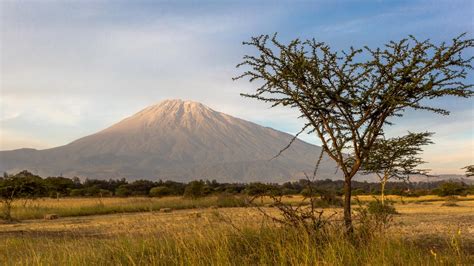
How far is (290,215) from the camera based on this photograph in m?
8.16

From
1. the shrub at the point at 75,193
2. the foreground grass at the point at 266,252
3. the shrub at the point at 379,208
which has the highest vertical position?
the shrub at the point at 75,193

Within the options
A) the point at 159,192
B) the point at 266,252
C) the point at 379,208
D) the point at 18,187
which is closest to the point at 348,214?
the point at 266,252

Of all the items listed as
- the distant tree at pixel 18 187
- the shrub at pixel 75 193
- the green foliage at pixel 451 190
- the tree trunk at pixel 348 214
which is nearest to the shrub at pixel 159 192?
the shrub at pixel 75 193

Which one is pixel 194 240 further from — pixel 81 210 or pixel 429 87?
pixel 81 210

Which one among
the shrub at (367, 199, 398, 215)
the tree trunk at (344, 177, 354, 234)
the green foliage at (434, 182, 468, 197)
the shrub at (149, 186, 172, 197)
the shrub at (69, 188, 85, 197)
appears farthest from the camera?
the green foliage at (434, 182, 468, 197)

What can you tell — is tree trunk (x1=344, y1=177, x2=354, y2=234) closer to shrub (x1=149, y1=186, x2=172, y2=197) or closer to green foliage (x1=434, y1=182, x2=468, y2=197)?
shrub (x1=149, y1=186, x2=172, y2=197)

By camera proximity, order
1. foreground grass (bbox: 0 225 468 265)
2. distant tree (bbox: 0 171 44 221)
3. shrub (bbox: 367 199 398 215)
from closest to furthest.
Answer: foreground grass (bbox: 0 225 468 265) → shrub (bbox: 367 199 398 215) → distant tree (bbox: 0 171 44 221)

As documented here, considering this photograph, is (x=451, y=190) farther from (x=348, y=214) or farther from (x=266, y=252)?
(x=266, y=252)

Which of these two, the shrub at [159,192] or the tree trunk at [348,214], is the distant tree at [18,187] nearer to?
the shrub at [159,192]

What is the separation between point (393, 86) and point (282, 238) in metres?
4.19

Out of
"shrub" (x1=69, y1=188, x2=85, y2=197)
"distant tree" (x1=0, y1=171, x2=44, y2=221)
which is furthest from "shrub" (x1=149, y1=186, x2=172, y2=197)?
"distant tree" (x1=0, y1=171, x2=44, y2=221)

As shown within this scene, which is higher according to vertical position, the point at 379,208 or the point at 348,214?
the point at 348,214

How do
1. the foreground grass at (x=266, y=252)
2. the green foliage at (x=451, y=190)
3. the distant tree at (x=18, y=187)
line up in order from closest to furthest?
the foreground grass at (x=266, y=252), the distant tree at (x=18, y=187), the green foliage at (x=451, y=190)

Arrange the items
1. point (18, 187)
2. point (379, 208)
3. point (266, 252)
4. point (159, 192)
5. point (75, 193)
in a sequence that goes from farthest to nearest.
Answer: point (75, 193) → point (159, 192) → point (18, 187) → point (379, 208) → point (266, 252)
